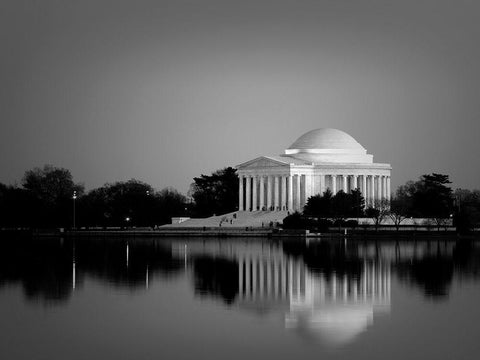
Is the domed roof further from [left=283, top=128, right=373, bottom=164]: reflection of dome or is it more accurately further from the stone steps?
the stone steps

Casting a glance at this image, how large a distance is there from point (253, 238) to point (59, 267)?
5637 cm

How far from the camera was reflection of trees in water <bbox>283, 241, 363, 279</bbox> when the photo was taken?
5728 centimetres

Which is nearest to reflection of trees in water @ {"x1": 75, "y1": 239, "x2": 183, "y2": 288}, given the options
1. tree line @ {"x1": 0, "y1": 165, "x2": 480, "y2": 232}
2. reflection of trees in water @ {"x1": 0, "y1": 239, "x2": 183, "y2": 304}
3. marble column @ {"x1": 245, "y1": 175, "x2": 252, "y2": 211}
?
reflection of trees in water @ {"x1": 0, "y1": 239, "x2": 183, "y2": 304}

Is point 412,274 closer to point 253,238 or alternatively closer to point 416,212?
point 253,238

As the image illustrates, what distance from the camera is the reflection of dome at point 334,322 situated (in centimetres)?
3244

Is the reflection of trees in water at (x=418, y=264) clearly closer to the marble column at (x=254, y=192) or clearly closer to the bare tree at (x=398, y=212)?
the bare tree at (x=398, y=212)

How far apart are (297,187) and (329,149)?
950 cm

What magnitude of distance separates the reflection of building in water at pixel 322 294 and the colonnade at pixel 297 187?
93.5 m

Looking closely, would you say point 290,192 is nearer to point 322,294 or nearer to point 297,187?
point 297,187

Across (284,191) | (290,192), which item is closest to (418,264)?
(290,192)

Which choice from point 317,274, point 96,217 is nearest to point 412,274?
point 317,274

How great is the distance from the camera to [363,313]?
37719 millimetres

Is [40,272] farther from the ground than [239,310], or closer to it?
farther from the ground

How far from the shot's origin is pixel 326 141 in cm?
16675
